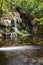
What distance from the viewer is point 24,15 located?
45531 millimetres

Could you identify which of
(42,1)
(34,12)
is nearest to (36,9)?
(34,12)

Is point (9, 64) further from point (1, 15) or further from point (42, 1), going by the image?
point (1, 15)

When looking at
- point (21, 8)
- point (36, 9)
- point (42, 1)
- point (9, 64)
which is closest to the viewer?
point (9, 64)

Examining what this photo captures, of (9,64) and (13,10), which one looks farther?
(13,10)

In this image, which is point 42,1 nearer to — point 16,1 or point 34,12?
point 34,12

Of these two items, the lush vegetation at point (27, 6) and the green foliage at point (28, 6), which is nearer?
the lush vegetation at point (27, 6)

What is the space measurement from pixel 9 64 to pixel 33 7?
33.3m

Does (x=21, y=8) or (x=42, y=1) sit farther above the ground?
(x=42, y=1)

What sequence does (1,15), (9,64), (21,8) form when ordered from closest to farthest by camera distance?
(9,64)
(1,15)
(21,8)

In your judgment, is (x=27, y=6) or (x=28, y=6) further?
(x=27, y=6)

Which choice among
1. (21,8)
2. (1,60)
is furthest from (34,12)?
(1,60)

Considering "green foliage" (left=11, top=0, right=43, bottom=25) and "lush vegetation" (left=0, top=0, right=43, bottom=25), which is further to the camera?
"green foliage" (left=11, top=0, right=43, bottom=25)

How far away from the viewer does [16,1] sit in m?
48.4

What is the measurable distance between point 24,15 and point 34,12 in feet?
9.61
